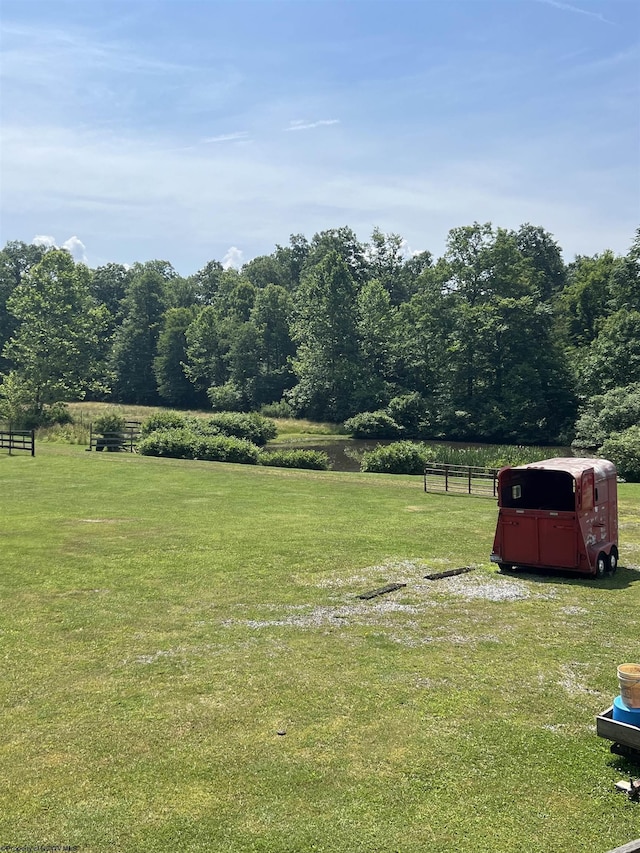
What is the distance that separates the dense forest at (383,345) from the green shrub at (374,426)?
206 mm

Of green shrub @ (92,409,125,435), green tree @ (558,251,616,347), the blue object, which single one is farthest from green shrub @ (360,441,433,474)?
green tree @ (558,251,616,347)

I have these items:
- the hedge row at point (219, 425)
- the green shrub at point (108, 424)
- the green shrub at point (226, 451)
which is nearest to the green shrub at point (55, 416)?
the green shrub at point (108, 424)

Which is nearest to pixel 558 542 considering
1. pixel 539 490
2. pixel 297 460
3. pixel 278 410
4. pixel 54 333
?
pixel 539 490

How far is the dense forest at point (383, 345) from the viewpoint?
6481 centimetres

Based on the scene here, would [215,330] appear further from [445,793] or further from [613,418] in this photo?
[445,793]

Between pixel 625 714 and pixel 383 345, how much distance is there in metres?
78.0

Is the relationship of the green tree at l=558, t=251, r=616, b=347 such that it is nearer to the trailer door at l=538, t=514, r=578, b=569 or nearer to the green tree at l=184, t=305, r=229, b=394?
the green tree at l=184, t=305, r=229, b=394

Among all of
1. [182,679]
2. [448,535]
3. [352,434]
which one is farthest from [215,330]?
[182,679]

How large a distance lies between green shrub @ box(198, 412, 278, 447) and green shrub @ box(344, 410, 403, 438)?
1575 centimetres

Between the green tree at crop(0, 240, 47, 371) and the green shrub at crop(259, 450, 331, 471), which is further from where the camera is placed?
the green tree at crop(0, 240, 47, 371)

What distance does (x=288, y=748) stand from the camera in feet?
22.8

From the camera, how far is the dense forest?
6481 cm

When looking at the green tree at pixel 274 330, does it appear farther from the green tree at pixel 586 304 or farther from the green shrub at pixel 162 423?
the green shrub at pixel 162 423

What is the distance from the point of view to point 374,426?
69.2 meters
